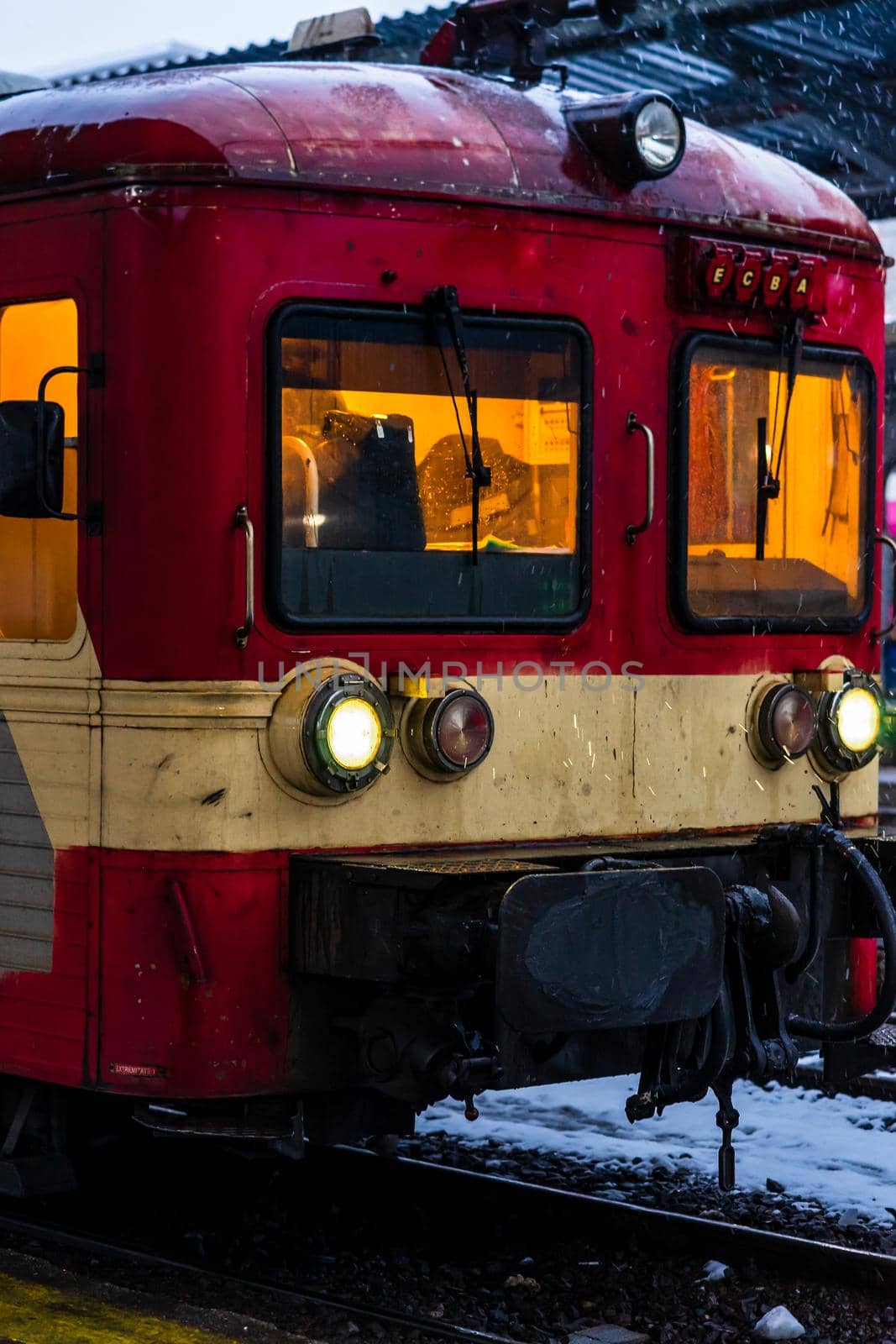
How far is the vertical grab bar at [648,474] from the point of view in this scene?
567 centimetres

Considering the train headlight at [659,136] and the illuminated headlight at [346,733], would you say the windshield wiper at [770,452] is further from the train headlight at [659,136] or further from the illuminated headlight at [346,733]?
the illuminated headlight at [346,733]

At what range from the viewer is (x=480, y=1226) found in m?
6.12

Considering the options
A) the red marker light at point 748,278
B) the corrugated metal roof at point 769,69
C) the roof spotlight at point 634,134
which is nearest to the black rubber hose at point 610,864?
the red marker light at point 748,278

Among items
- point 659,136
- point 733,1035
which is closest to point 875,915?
point 733,1035

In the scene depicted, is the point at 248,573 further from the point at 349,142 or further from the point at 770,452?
the point at 770,452

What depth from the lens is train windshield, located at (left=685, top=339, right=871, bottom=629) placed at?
232 inches

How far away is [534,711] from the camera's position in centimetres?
557

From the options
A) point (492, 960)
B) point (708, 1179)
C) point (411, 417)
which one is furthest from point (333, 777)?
point (708, 1179)

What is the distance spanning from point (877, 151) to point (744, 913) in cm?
882

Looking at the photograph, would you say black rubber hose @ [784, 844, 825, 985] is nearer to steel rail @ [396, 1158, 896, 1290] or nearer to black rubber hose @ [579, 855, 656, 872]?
black rubber hose @ [579, 855, 656, 872]

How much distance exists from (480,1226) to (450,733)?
1689mm

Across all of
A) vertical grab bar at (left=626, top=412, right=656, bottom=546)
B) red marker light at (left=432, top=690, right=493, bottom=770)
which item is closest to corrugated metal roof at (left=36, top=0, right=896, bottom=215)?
vertical grab bar at (left=626, top=412, right=656, bottom=546)

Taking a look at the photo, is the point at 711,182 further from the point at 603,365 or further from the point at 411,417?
the point at 411,417

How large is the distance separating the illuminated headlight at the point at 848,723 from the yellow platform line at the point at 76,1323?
2429 mm
